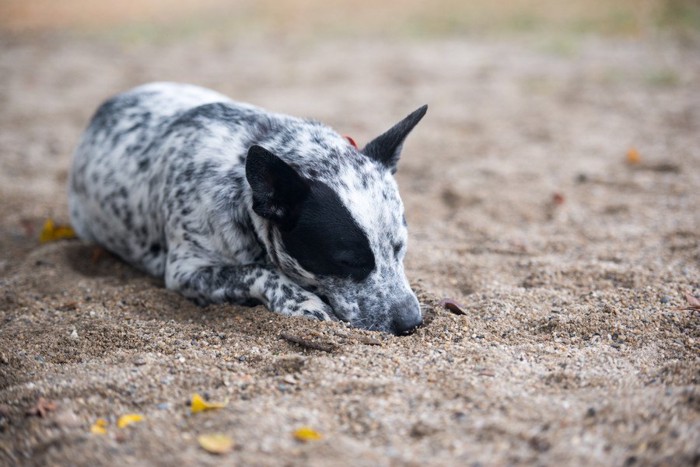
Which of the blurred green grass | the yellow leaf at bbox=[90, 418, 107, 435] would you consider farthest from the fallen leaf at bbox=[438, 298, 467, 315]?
the blurred green grass

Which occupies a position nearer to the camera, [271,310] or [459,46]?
[271,310]

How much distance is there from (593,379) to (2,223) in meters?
4.15

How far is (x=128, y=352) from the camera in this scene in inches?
117

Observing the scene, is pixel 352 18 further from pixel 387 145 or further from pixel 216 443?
pixel 216 443

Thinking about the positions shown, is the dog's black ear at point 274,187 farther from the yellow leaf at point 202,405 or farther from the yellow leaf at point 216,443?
the yellow leaf at point 216,443

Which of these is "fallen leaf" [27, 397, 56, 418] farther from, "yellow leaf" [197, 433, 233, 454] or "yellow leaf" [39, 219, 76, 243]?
"yellow leaf" [39, 219, 76, 243]

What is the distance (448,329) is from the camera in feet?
10.5

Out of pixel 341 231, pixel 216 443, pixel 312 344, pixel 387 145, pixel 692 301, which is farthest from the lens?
pixel 387 145

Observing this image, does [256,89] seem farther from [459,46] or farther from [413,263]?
[413,263]

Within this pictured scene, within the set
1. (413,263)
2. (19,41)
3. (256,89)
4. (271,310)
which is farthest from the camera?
(19,41)

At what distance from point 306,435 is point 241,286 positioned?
1284mm

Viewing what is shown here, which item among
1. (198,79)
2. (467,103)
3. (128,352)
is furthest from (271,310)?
(198,79)

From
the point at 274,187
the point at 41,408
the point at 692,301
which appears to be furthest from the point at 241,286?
the point at 692,301

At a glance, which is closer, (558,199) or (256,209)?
(256,209)
